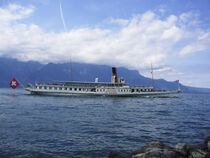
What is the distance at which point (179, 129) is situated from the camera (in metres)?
17.7

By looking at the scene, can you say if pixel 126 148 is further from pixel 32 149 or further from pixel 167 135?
pixel 32 149

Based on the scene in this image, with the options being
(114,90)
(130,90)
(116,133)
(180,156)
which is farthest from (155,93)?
(180,156)

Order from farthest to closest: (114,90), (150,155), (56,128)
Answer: (114,90)
(56,128)
(150,155)

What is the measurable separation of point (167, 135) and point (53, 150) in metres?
10.3

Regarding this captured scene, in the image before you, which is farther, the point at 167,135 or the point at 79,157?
the point at 167,135

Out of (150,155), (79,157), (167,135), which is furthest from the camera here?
(167,135)

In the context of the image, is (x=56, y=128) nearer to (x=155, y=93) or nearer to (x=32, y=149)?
(x=32, y=149)

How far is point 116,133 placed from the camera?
15.3 metres

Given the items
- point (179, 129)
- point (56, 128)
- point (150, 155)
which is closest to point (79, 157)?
point (150, 155)

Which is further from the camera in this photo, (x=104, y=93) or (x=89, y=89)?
(x=104, y=93)

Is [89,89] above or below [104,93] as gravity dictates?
above

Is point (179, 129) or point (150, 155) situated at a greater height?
point (150, 155)

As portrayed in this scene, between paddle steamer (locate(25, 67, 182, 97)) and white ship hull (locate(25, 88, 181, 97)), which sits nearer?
white ship hull (locate(25, 88, 181, 97))

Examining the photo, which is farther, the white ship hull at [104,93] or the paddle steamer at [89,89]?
the paddle steamer at [89,89]
